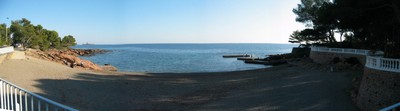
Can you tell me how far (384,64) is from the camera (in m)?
9.97

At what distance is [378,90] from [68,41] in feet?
329

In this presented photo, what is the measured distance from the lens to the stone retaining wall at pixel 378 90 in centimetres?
930

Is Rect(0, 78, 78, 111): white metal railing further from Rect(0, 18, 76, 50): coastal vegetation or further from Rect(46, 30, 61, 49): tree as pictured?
Rect(46, 30, 61, 49): tree

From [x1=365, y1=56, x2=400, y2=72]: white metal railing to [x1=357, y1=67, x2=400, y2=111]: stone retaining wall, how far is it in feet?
0.42

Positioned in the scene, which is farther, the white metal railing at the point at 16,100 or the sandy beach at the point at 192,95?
the sandy beach at the point at 192,95

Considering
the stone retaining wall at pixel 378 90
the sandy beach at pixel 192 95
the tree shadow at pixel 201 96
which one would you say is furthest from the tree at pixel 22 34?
the stone retaining wall at pixel 378 90

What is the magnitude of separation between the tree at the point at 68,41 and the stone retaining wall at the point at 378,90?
9234cm

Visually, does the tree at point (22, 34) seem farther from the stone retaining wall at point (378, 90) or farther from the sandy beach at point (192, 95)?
the stone retaining wall at point (378, 90)

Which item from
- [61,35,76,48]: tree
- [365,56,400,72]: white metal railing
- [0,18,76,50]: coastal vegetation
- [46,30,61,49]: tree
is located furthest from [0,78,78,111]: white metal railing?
[61,35,76,48]: tree

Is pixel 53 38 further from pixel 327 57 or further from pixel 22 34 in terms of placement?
Answer: pixel 327 57

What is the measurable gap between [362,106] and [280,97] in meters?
3.58

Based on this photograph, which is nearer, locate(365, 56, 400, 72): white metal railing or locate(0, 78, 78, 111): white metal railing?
locate(0, 78, 78, 111): white metal railing

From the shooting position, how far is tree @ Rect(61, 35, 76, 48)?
9281 centimetres

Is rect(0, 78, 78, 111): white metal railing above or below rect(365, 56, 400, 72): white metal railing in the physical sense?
below
